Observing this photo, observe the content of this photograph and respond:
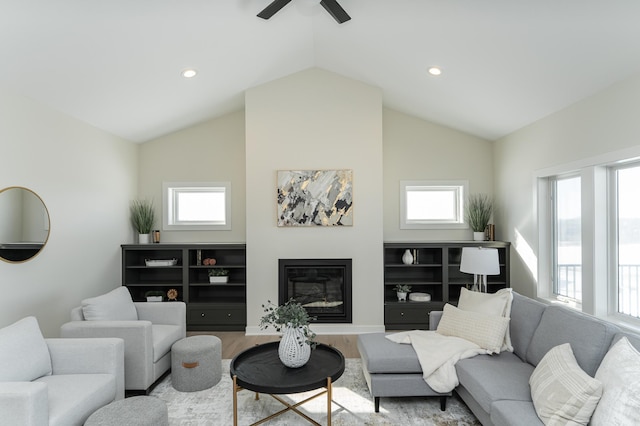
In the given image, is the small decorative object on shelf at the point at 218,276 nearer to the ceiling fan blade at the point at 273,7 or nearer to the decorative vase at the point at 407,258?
the decorative vase at the point at 407,258

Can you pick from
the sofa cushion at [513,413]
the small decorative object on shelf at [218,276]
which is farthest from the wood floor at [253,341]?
the sofa cushion at [513,413]

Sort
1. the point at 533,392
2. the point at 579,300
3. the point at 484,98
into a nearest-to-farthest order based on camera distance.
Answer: the point at 533,392 → the point at 579,300 → the point at 484,98

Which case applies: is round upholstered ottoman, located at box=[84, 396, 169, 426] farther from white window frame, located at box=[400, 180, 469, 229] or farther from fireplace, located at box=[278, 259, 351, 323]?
white window frame, located at box=[400, 180, 469, 229]

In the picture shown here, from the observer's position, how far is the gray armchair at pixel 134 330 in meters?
3.22

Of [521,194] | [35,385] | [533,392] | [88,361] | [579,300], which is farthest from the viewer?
[521,194]

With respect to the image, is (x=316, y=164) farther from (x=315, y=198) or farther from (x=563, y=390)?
(x=563, y=390)

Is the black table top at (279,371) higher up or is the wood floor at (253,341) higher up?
the black table top at (279,371)

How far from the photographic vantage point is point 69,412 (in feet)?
7.40

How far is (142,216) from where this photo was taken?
5508mm

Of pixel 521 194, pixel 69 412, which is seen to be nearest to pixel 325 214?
pixel 521 194

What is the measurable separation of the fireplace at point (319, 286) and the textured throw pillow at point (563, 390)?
2.90 m

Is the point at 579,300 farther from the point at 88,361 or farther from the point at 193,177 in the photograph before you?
the point at 193,177

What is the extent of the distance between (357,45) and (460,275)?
3451 mm

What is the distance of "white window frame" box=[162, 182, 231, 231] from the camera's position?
572cm
